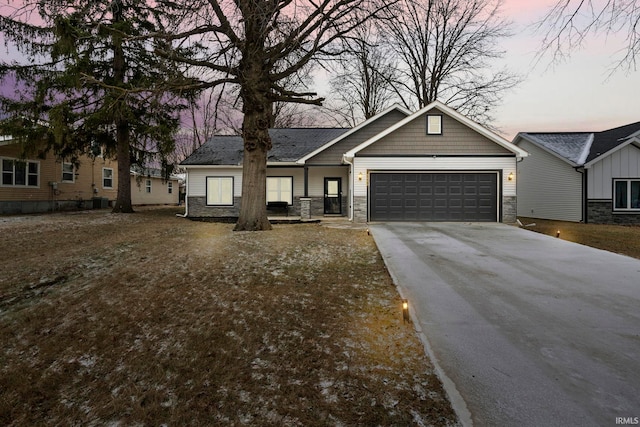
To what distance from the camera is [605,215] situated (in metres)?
15.5

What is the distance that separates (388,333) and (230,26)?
9.85m

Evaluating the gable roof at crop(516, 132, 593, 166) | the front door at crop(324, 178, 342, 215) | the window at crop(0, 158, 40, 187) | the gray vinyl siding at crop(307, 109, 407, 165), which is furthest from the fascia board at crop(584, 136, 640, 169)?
the window at crop(0, 158, 40, 187)

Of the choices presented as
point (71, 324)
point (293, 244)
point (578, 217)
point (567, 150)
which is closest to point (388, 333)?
point (71, 324)

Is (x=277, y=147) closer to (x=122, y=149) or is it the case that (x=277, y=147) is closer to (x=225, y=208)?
(x=225, y=208)

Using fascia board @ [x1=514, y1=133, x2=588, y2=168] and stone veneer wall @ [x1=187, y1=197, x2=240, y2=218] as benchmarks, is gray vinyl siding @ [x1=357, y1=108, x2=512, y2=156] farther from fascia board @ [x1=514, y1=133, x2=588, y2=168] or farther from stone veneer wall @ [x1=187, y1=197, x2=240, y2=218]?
stone veneer wall @ [x1=187, y1=197, x2=240, y2=218]

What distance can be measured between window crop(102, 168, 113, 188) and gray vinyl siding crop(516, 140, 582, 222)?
28.6m

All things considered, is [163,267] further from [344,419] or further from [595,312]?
[595,312]

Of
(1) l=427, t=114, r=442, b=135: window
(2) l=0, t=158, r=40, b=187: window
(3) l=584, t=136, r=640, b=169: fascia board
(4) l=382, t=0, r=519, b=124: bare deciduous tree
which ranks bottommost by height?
(2) l=0, t=158, r=40, b=187: window

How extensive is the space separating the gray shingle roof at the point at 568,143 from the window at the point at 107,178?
93.2 feet

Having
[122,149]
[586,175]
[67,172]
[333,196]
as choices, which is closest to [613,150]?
[586,175]

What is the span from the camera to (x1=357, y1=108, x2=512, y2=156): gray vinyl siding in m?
14.1

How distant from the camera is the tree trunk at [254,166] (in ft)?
34.3

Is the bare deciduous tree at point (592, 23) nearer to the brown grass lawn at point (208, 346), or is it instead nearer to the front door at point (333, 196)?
the brown grass lawn at point (208, 346)

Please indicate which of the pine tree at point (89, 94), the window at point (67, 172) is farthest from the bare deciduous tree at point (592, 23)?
the window at point (67, 172)
